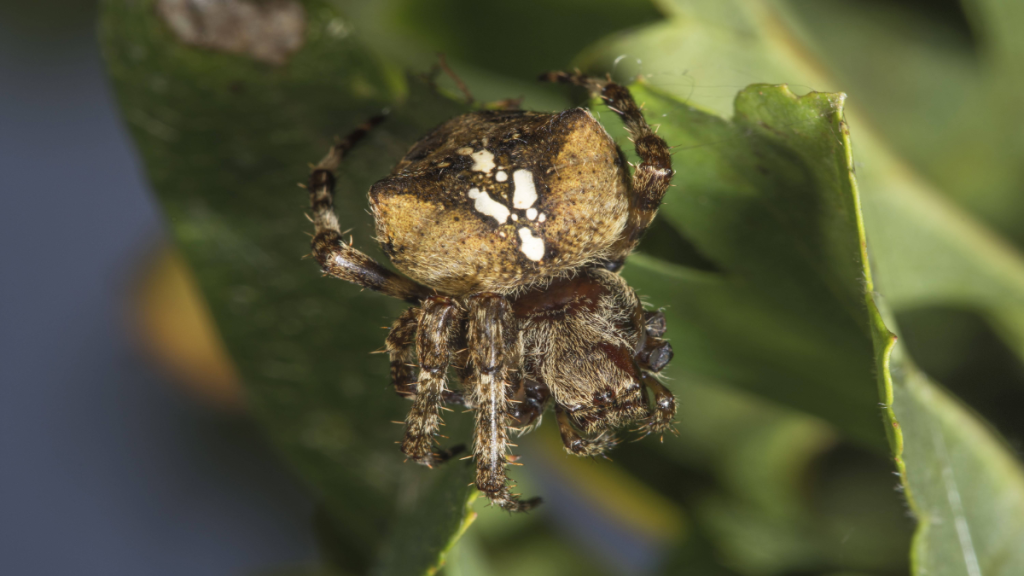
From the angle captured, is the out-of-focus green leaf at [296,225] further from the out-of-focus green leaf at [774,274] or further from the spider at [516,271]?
the out-of-focus green leaf at [774,274]

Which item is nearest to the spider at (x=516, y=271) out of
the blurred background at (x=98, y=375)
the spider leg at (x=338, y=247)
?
the spider leg at (x=338, y=247)

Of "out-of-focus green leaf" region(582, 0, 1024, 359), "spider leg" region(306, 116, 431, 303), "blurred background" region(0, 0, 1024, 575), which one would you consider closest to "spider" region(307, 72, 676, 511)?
"spider leg" region(306, 116, 431, 303)

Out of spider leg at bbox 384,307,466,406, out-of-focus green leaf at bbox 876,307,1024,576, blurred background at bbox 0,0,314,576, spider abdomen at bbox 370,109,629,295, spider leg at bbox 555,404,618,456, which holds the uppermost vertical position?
spider abdomen at bbox 370,109,629,295

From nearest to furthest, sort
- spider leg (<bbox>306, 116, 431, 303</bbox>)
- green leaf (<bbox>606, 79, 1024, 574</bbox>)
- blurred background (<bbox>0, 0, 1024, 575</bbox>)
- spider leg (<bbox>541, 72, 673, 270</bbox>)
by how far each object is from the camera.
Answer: green leaf (<bbox>606, 79, 1024, 574</bbox>)
spider leg (<bbox>541, 72, 673, 270</bbox>)
spider leg (<bbox>306, 116, 431, 303</bbox>)
blurred background (<bbox>0, 0, 1024, 575</bbox>)

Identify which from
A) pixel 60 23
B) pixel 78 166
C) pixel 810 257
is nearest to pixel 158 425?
pixel 78 166

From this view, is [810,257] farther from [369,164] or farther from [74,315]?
[74,315]

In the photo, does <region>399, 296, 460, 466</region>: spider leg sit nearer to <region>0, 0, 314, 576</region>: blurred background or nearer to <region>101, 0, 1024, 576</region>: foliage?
<region>101, 0, 1024, 576</region>: foliage
